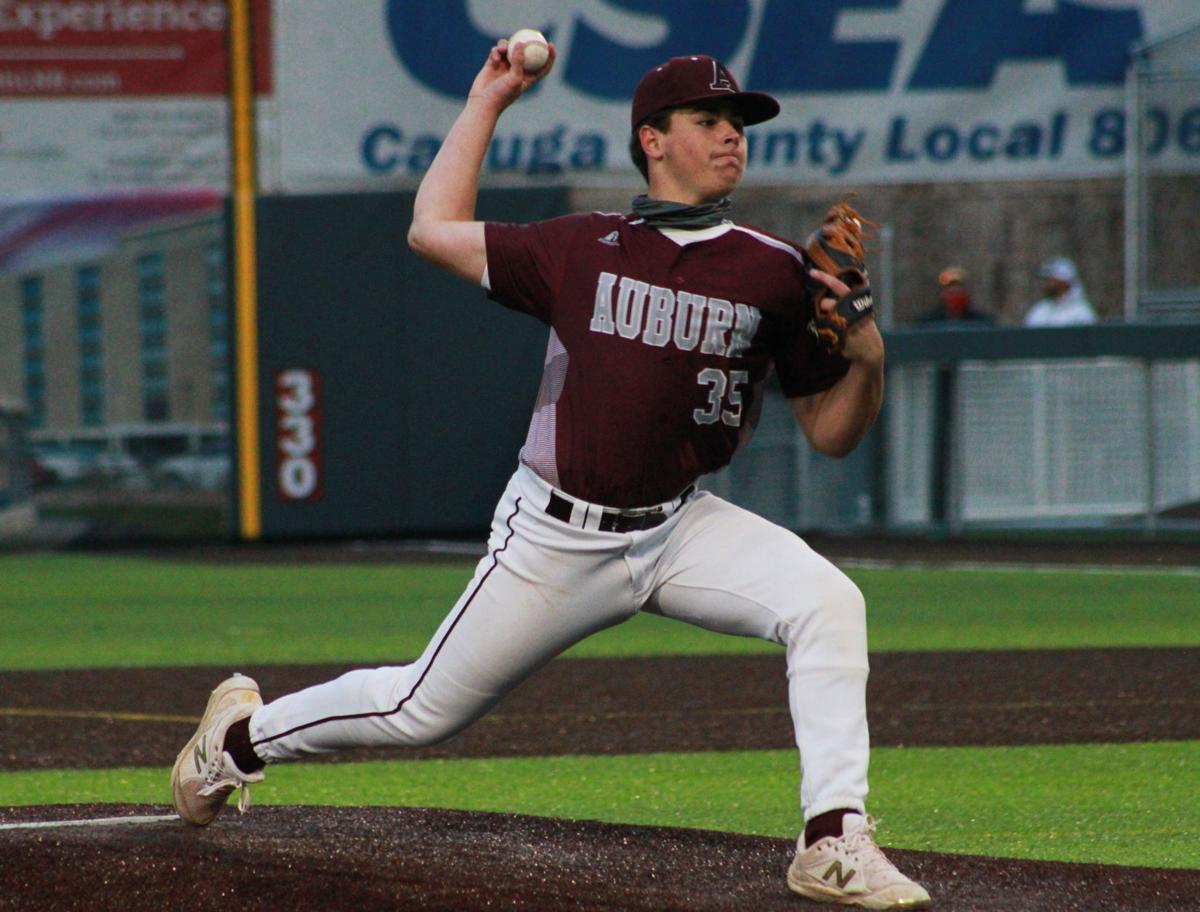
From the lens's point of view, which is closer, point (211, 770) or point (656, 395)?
point (656, 395)

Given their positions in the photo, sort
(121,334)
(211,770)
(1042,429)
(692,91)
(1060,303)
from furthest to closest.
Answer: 1. (121,334)
2. (1060,303)
3. (1042,429)
4. (211,770)
5. (692,91)

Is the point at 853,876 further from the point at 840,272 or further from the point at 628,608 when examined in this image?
the point at 840,272

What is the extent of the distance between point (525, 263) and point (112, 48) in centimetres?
1284

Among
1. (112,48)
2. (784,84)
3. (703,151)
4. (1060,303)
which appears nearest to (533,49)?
(703,151)

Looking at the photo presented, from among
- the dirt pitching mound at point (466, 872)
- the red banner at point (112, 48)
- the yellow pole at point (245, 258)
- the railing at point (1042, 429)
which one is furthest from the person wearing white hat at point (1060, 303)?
the dirt pitching mound at point (466, 872)

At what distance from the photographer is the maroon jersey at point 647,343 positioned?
12.3 feet

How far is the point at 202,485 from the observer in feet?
53.0

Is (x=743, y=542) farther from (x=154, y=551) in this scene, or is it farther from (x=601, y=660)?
(x=154, y=551)

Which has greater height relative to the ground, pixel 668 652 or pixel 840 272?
pixel 840 272

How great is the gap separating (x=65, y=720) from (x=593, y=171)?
10527mm

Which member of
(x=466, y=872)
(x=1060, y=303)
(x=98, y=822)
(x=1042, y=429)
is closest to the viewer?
(x=466, y=872)

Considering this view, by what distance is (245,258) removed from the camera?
52.2ft

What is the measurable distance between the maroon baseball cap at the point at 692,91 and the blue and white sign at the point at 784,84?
1253cm

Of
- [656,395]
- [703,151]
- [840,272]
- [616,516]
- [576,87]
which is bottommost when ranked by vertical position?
[616,516]
